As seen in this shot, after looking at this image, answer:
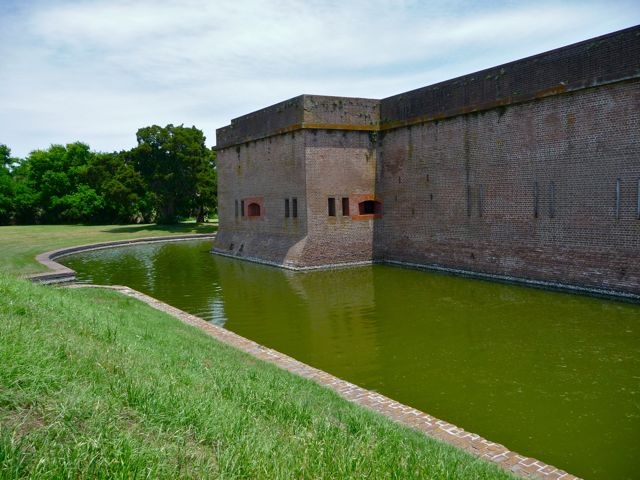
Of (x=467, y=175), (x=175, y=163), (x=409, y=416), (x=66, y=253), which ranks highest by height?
(x=175, y=163)

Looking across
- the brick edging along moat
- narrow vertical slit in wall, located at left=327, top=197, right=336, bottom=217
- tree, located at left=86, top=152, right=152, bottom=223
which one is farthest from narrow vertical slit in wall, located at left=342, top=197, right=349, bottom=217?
tree, located at left=86, top=152, right=152, bottom=223

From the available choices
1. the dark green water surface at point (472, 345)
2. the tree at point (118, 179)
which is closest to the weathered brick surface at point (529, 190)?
the dark green water surface at point (472, 345)

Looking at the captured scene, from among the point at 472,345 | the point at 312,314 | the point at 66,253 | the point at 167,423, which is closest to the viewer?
the point at 167,423

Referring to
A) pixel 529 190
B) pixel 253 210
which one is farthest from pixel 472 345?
pixel 253 210

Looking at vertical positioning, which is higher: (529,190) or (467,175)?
(467,175)

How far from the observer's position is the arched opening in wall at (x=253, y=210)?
22.6 metres

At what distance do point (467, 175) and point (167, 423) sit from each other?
1414cm

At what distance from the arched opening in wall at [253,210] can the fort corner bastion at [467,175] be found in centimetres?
8

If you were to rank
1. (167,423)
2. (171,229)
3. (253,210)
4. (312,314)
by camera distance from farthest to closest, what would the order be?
(171,229) < (253,210) < (312,314) < (167,423)

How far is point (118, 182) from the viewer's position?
1469 inches

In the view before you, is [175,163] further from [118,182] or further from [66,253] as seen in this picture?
[66,253]

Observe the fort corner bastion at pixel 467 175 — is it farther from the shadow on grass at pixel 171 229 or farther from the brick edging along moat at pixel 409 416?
the shadow on grass at pixel 171 229

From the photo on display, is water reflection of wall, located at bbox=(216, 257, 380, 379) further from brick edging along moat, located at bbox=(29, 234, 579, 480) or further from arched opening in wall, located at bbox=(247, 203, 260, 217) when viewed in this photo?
arched opening in wall, located at bbox=(247, 203, 260, 217)

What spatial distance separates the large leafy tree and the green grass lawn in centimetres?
3211
